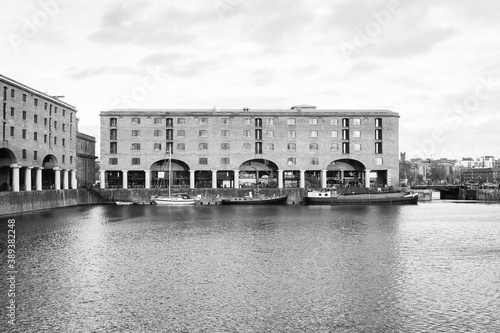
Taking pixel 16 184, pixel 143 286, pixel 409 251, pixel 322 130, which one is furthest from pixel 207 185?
pixel 143 286

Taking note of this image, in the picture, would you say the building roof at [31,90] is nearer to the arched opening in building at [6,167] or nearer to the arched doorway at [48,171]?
the arched opening in building at [6,167]

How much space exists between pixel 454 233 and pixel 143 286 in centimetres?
3523

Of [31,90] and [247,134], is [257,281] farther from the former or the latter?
[247,134]

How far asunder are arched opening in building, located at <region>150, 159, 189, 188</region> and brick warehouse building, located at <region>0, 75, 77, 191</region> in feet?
60.1

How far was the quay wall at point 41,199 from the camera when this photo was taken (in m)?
65.2

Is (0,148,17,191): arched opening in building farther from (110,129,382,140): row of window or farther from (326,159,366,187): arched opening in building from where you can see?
(326,159,366,187): arched opening in building

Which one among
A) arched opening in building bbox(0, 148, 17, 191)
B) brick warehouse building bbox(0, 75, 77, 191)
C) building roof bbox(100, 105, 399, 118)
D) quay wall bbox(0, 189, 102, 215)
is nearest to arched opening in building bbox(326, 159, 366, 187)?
building roof bbox(100, 105, 399, 118)

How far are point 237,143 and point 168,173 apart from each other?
1760 cm

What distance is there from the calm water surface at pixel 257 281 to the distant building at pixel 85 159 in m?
76.9

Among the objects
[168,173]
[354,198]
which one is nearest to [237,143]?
[168,173]

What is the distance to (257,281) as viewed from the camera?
26344mm

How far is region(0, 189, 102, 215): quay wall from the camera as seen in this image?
65.2 meters

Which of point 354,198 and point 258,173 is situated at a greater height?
point 258,173

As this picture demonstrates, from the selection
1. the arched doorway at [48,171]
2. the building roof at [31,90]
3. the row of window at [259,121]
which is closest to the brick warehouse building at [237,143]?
the row of window at [259,121]
